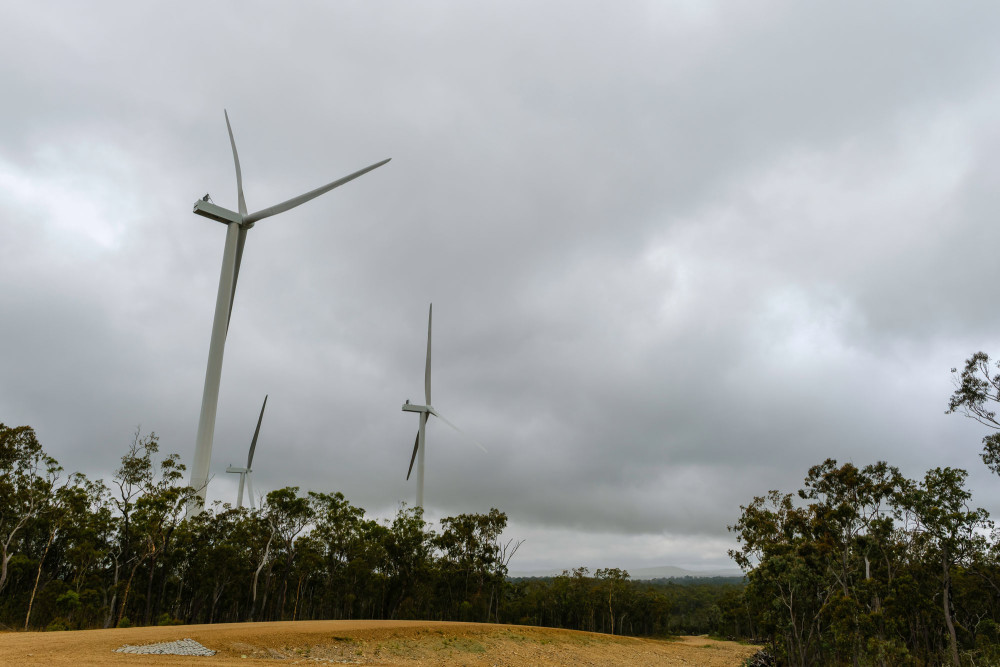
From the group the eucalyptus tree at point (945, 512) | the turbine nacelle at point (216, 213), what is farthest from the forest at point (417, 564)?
the turbine nacelle at point (216, 213)

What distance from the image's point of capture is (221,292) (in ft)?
162

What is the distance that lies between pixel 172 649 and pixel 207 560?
35.4 m

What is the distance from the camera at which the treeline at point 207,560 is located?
47688mm

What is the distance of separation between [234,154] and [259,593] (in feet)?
147

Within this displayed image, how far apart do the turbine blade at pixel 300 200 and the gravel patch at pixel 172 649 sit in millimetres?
34854

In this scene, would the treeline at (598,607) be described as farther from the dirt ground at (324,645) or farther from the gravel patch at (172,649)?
the gravel patch at (172,649)

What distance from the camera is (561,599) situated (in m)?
107

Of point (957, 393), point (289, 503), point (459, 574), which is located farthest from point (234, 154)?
point (957, 393)

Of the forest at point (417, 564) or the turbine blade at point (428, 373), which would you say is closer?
the forest at point (417, 564)

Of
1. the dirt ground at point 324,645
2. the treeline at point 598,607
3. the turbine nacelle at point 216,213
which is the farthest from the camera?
the treeline at point 598,607

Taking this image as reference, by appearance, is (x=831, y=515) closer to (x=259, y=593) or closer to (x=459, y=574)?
(x=459, y=574)

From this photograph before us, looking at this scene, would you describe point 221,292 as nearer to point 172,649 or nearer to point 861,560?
point 172,649

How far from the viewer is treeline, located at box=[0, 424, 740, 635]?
47688mm

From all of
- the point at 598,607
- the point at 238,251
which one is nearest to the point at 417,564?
the point at 238,251
